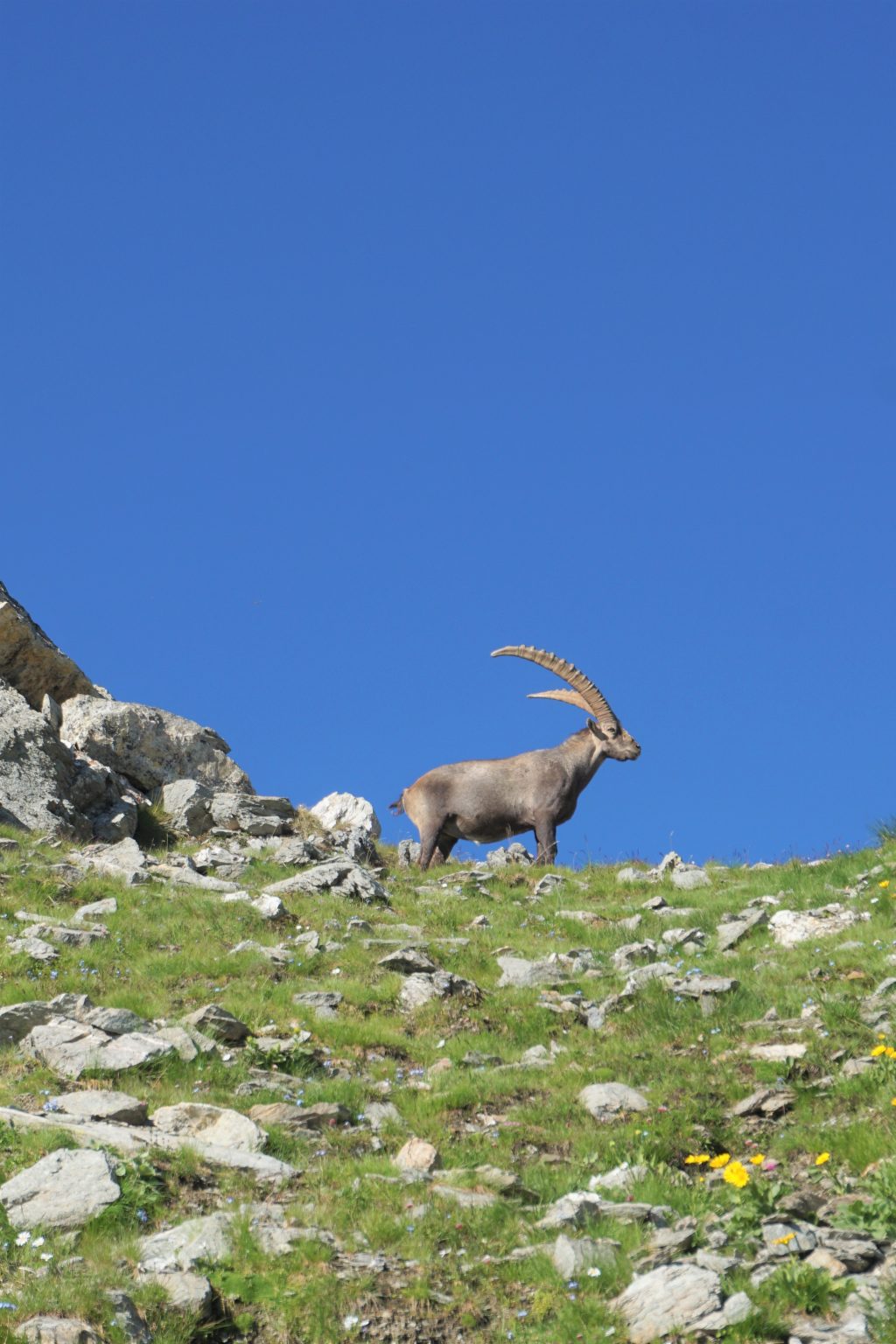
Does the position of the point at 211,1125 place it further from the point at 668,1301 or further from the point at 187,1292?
the point at 668,1301

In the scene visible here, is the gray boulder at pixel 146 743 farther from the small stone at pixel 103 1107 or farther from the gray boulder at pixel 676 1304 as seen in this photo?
the gray boulder at pixel 676 1304

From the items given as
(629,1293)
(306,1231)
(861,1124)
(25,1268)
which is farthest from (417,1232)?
(861,1124)

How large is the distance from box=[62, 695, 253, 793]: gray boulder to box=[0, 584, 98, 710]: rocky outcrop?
44 cm

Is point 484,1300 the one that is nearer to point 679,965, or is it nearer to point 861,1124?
point 861,1124

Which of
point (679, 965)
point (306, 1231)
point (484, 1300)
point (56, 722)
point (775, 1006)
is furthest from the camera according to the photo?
point (56, 722)

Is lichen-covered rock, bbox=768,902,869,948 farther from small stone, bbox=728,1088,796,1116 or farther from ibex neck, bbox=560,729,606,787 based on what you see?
ibex neck, bbox=560,729,606,787

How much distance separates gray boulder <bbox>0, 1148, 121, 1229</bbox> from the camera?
7.82 m

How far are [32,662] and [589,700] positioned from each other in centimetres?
1043

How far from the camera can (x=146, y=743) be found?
2591 cm

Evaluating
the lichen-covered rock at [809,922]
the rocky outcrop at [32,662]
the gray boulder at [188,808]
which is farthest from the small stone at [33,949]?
the rocky outcrop at [32,662]

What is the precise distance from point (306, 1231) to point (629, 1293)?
6.39 ft

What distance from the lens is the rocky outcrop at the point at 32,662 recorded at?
25.3 meters

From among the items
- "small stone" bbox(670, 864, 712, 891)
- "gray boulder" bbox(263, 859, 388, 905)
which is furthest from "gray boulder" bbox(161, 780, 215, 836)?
"small stone" bbox(670, 864, 712, 891)

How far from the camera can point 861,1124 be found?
9.02 meters
